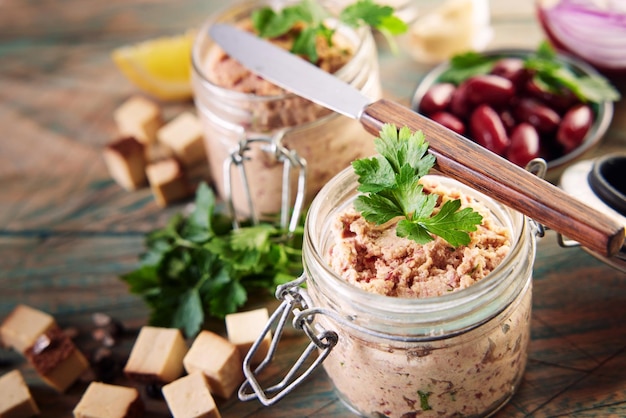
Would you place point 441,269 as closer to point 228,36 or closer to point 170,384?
point 170,384

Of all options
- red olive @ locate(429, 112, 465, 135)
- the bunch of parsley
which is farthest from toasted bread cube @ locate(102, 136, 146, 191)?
red olive @ locate(429, 112, 465, 135)

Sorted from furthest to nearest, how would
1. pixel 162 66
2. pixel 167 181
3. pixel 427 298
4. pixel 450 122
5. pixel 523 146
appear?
pixel 162 66 < pixel 167 181 < pixel 450 122 < pixel 523 146 < pixel 427 298

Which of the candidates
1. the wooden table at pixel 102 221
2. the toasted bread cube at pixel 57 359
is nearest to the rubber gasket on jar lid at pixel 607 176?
the wooden table at pixel 102 221

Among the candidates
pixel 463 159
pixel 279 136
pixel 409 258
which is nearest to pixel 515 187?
pixel 463 159

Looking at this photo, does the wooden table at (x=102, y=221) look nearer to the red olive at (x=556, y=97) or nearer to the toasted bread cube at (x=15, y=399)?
the toasted bread cube at (x=15, y=399)

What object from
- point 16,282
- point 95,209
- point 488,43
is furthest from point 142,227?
point 488,43

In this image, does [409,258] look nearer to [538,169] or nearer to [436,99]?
[538,169]

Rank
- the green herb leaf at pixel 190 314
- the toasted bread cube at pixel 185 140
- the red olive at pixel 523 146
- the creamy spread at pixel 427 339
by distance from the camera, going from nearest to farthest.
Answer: the creamy spread at pixel 427 339
the green herb leaf at pixel 190 314
the red olive at pixel 523 146
the toasted bread cube at pixel 185 140
